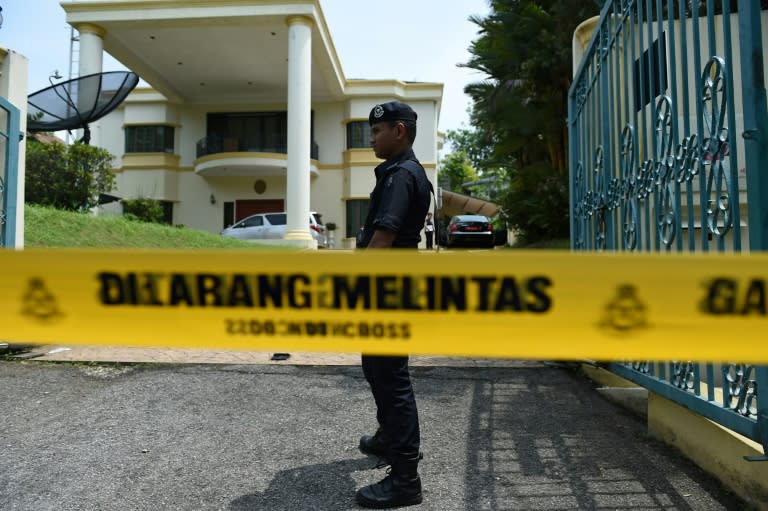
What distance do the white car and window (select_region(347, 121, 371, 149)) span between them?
5.16m

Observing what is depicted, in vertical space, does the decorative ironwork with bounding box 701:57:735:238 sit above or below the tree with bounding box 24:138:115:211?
below

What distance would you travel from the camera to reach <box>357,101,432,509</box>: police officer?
2402 millimetres

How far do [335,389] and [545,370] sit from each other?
195 centimetres

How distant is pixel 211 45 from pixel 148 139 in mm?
6773

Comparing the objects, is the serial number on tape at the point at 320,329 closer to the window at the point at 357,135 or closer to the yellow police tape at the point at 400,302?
the yellow police tape at the point at 400,302

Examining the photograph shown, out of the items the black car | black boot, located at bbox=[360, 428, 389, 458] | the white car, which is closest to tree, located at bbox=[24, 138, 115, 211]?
the white car

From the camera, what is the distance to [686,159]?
265 centimetres

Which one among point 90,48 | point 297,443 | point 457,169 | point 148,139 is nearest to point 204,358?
point 297,443

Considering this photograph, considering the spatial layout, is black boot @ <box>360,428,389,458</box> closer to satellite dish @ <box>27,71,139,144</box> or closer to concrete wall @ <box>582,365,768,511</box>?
concrete wall @ <box>582,365,768,511</box>

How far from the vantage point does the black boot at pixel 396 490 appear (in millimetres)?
2359

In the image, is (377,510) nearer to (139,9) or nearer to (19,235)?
(19,235)

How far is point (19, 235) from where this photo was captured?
598 centimetres

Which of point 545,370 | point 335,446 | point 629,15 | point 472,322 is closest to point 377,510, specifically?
point 335,446

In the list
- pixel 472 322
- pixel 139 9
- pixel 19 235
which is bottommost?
pixel 472 322
